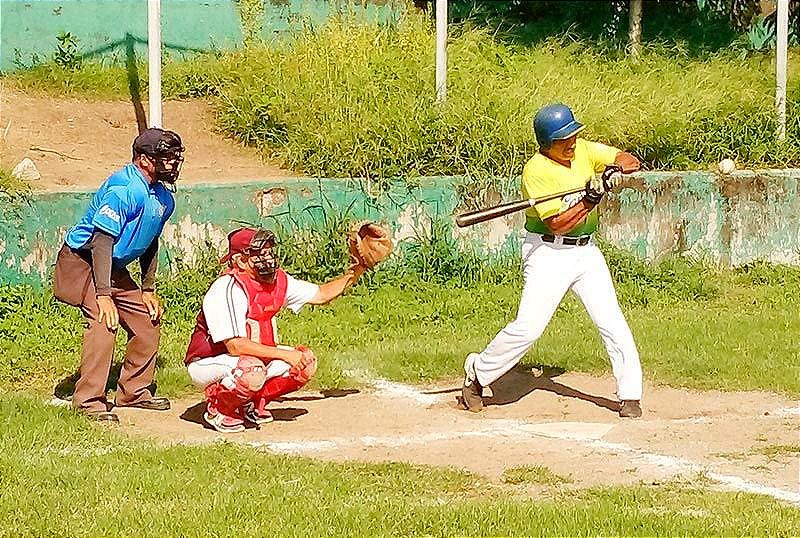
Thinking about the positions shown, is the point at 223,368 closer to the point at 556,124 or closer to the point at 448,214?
the point at 556,124

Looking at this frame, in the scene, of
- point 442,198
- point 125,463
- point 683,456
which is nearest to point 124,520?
point 125,463

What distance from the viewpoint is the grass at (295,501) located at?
5.60 meters

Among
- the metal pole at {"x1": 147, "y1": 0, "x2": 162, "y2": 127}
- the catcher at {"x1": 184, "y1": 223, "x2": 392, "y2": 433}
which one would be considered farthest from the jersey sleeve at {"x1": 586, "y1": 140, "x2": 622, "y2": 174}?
the metal pole at {"x1": 147, "y1": 0, "x2": 162, "y2": 127}

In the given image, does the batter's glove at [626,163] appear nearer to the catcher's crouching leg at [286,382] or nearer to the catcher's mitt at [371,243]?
the catcher's mitt at [371,243]

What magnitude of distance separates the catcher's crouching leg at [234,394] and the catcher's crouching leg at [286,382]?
3.2 inches

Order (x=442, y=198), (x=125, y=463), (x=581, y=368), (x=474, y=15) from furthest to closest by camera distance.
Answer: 1. (x=474, y=15)
2. (x=442, y=198)
3. (x=581, y=368)
4. (x=125, y=463)

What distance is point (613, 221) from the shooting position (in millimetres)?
11789

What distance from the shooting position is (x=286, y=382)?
7465 millimetres

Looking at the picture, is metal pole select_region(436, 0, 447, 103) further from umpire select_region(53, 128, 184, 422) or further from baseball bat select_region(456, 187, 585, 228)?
umpire select_region(53, 128, 184, 422)

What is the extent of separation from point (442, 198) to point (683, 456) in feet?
15.8

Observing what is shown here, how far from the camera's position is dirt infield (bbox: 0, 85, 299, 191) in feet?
38.6

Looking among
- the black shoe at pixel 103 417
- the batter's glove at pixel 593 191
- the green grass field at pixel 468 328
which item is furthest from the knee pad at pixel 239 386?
the batter's glove at pixel 593 191

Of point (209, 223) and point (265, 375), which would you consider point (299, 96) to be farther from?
point (265, 375)

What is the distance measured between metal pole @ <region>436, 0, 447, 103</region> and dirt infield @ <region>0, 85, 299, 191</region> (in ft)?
5.15
